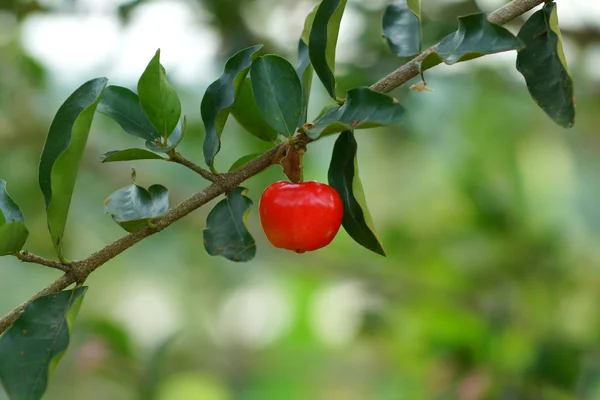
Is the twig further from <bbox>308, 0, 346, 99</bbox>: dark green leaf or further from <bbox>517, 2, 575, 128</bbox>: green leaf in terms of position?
<bbox>517, 2, 575, 128</bbox>: green leaf

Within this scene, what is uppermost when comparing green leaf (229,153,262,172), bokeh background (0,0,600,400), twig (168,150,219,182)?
twig (168,150,219,182)

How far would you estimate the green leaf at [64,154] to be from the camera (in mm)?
800

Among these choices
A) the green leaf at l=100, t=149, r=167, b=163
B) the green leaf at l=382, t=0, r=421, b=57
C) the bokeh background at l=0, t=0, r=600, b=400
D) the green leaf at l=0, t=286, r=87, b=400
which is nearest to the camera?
the green leaf at l=0, t=286, r=87, b=400

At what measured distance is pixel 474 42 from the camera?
822 millimetres

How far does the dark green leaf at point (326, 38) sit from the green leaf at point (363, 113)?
0.10 metres

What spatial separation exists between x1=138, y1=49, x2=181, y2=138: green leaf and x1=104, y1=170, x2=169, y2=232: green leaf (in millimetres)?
79

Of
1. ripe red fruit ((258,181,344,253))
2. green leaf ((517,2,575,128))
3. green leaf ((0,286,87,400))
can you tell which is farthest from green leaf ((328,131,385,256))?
green leaf ((0,286,87,400))

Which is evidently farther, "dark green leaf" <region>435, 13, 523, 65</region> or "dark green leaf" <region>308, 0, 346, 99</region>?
"dark green leaf" <region>308, 0, 346, 99</region>

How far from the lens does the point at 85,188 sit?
4.21m

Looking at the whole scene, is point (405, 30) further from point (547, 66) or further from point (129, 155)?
point (129, 155)

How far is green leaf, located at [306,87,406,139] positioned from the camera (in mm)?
776

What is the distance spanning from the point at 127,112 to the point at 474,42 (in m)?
0.44

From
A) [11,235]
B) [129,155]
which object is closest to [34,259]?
[11,235]

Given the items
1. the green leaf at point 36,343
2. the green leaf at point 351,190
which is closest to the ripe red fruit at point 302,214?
the green leaf at point 351,190
